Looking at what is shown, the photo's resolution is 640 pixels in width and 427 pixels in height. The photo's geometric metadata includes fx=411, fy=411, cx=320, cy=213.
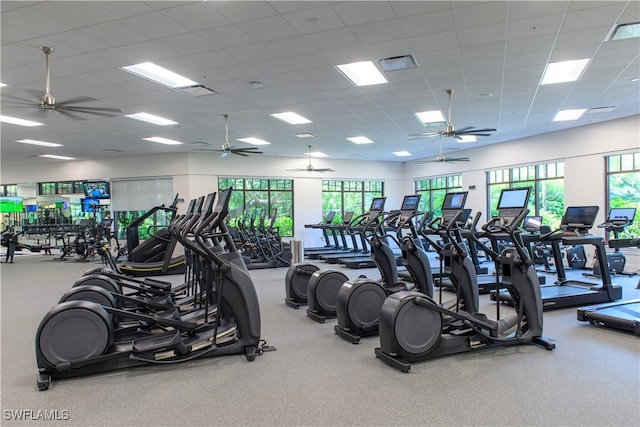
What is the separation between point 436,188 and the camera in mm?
15906

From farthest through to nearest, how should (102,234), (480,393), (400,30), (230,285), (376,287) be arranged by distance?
1. (102,234)
2. (400,30)
3. (376,287)
4. (230,285)
5. (480,393)

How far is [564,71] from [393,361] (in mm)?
5785

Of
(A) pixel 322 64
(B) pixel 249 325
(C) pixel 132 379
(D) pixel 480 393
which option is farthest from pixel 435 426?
(A) pixel 322 64

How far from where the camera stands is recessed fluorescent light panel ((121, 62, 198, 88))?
612 centimetres

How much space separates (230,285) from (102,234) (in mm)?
11075

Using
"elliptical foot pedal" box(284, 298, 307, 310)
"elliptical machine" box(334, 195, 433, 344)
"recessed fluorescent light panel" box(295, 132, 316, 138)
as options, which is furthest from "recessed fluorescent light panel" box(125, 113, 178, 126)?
"elliptical machine" box(334, 195, 433, 344)

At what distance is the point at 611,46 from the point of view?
5.45 m

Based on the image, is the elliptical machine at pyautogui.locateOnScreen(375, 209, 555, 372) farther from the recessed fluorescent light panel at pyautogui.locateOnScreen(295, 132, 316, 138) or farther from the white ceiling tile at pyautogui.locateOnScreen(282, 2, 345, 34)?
the recessed fluorescent light panel at pyautogui.locateOnScreen(295, 132, 316, 138)

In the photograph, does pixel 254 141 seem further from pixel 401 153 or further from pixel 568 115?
pixel 568 115

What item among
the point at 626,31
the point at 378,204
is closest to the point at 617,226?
the point at 626,31

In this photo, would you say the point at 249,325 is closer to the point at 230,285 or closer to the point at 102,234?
the point at 230,285

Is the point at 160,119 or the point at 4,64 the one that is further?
the point at 160,119

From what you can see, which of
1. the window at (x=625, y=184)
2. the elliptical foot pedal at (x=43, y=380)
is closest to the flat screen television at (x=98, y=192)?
the elliptical foot pedal at (x=43, y=380)

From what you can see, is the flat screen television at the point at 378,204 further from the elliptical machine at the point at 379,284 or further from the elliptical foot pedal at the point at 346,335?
the elliptical foot pedal at the point at 346,335
